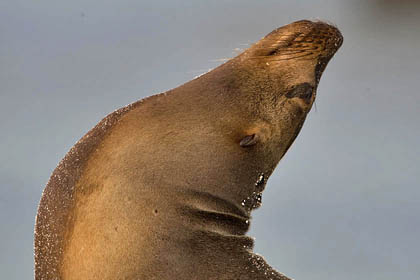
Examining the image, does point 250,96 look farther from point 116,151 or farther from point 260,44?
point 116,151

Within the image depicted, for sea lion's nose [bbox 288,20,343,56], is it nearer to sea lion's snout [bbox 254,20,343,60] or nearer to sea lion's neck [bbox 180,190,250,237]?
sea lion's snout [bbox 254,20,343,60]

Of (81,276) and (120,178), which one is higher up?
(120,178)

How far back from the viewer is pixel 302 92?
2.32m

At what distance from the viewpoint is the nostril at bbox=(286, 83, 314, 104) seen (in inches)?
90.7

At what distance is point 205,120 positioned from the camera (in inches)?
85.6

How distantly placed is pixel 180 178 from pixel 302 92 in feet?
1.30

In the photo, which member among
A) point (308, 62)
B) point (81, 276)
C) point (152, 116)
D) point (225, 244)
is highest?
point (308, 62)

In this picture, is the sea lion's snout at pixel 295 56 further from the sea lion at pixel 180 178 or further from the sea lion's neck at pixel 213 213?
the sea lion's neck at pixel 213 213

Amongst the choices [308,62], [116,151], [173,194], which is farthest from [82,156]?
[308,62]

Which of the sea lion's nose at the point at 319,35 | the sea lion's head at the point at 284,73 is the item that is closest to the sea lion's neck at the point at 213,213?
the sea lion's head at the point at 284,73

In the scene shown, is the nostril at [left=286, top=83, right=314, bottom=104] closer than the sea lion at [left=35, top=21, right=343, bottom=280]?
No

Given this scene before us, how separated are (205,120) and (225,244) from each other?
0.28 meters

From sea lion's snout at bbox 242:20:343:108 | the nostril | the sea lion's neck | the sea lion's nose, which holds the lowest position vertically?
the sea lion's neck

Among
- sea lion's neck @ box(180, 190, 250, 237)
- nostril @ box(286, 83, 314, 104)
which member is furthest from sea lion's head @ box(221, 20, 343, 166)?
sea lion's neck @ box(180, 190, 250, 237)
